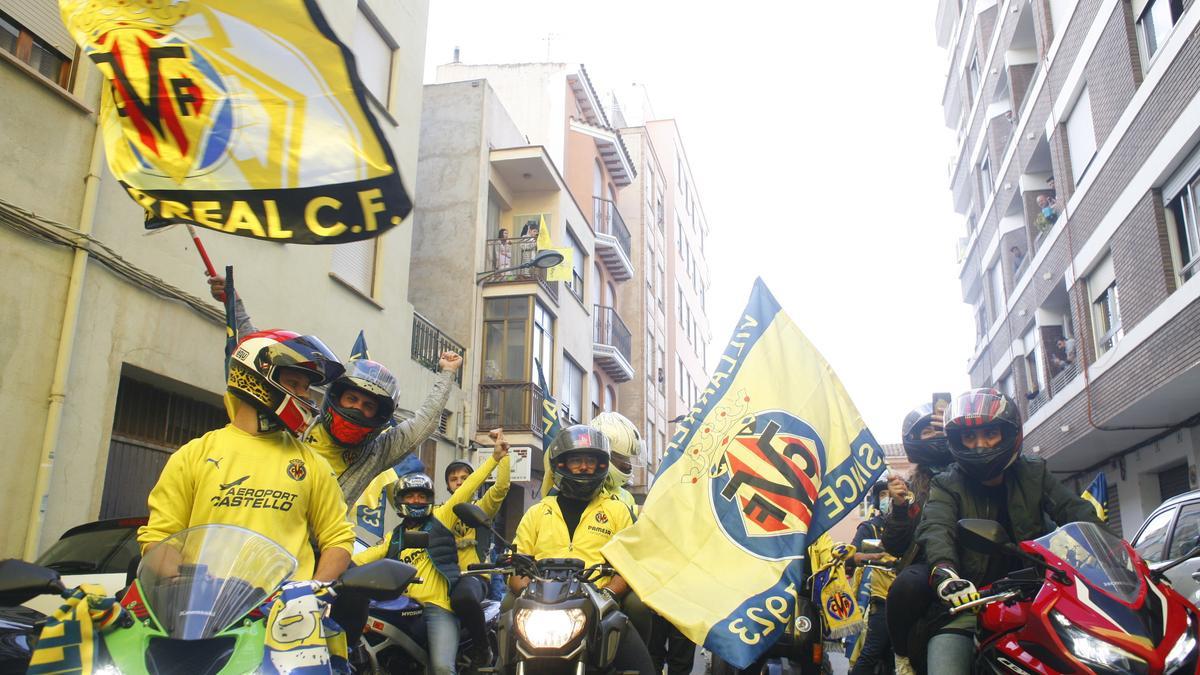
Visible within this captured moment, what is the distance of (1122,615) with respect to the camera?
3.67 meters

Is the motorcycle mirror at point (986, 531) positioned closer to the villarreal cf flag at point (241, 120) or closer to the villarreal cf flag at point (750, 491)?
the villarreal cf flag at point (750, 491)

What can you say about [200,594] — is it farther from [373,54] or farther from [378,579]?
[373,54]

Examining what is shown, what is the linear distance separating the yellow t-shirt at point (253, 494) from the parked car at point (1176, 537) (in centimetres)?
591

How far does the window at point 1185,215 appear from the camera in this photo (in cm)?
1482

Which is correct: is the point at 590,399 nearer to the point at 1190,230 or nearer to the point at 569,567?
the point at 1190,230

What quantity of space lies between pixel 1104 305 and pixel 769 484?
56.0ft

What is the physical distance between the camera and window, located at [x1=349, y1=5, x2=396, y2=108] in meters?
15.8

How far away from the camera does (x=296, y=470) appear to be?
157 inches

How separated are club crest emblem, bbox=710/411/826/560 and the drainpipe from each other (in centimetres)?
627

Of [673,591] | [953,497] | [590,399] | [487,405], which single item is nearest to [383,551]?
[673,591]

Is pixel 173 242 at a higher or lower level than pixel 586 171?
lower

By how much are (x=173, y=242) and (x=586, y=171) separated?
22893 mm

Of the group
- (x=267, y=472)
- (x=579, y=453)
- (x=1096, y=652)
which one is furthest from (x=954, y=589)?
(x=267, y=472)

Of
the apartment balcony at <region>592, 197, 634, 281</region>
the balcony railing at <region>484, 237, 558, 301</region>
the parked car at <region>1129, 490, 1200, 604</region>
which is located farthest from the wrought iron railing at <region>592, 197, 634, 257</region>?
the parked car at <region>1129, 490, 1200, 604</region>
